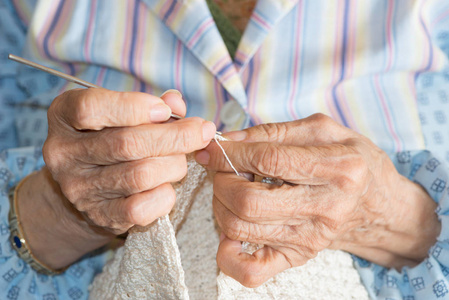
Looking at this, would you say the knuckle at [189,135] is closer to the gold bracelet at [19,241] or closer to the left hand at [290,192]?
Answer: the left hand at [290,192]

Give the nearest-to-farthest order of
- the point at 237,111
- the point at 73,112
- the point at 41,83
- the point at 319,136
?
the point at 73,112 < the point at 319,136 < the point at 237,111 < the point at 41,83

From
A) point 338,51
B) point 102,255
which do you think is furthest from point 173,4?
point 102,255

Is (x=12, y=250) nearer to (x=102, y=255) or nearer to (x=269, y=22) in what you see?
(x=102, y=255)

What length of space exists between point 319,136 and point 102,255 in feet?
2.03

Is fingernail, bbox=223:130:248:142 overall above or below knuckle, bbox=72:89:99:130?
below

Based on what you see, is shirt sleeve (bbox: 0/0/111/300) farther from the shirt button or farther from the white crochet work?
the shirt button

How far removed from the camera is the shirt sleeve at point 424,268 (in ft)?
3.14

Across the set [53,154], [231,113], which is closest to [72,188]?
[53,154]

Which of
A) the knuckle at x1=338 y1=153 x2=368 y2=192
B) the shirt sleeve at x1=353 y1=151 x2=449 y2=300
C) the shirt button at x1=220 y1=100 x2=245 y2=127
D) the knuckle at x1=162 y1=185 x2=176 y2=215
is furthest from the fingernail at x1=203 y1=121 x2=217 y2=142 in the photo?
the shirt sleeve at x1=353 y1=151 x2=449 y2=300

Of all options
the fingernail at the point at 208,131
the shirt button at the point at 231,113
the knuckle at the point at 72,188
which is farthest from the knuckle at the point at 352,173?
the knuckle at the point at 72,188

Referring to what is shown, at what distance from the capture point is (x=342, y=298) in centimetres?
96

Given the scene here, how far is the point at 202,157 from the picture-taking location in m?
0.83

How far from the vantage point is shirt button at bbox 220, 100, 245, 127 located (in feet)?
3.59

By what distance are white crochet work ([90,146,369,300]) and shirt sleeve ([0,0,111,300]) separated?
6cm
